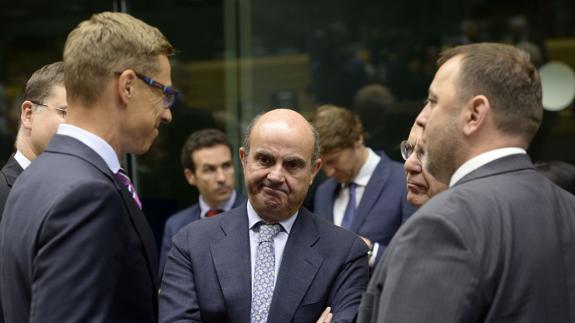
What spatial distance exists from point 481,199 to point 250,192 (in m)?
1.36

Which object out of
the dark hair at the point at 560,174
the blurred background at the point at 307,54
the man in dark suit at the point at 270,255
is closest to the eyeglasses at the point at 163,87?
the man in dark suit at the point at 270,255

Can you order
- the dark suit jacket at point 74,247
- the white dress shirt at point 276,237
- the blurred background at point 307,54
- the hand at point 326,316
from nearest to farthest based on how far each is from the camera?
the dark suit jacket at point 74,247 → the hand at point 326,316 → the white dress shirt at point 276,237 → the blurred background at point 307,54

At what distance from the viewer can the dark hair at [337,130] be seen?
478cm

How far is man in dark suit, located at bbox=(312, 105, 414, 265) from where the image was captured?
450cm

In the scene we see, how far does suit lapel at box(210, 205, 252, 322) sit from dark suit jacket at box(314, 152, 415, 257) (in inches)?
50.1

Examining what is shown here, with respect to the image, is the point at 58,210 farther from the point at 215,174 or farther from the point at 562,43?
the point at 562,43

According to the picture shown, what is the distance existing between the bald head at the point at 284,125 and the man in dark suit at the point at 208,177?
6.04ft

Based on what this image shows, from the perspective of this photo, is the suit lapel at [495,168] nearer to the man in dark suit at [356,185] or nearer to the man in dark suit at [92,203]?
the man in dark suit at [92,203]

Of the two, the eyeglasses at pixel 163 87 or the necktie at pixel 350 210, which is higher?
the eyeglasses at pixel 163 87

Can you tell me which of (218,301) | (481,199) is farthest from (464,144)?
(218,301)

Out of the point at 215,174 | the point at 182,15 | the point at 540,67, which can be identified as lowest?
the point at 215,174

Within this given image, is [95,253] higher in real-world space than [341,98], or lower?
higher

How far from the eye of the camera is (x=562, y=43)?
642 centimetres

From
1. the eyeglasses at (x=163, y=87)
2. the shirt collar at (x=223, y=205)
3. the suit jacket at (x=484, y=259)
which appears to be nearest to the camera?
the suit jacket at (x=484, y=259)
